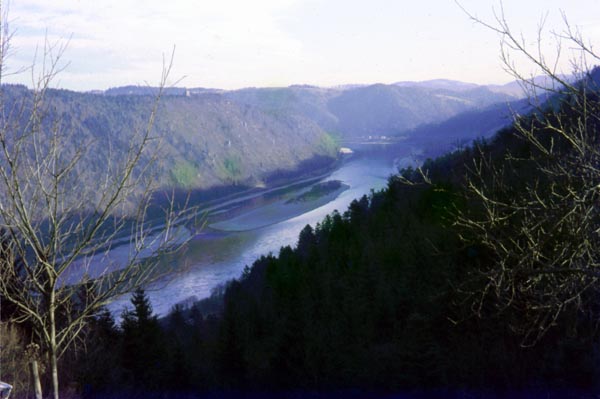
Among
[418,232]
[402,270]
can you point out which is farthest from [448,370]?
[418,232]

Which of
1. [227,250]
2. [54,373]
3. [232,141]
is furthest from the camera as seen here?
[232,141]

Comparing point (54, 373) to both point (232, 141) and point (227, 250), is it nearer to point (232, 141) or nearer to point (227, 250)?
point (227, 250)

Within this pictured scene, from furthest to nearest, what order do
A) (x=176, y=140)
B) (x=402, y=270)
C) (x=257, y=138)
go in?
(x=257, y=138) → (x=176, y=140) → (x=402, y=270)

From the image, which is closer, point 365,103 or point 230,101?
point 230,101

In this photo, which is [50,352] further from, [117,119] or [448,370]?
[117,119]

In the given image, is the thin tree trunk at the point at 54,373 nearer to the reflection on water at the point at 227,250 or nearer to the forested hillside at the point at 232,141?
the reflection on water at the point at 227,250

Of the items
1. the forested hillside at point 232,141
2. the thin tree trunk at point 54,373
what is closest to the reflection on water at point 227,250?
the forested hillside at point 232,141

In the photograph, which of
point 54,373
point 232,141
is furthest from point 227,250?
point 232,141

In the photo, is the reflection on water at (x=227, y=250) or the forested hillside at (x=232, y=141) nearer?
the reflection on water at (x=227, y=250)
